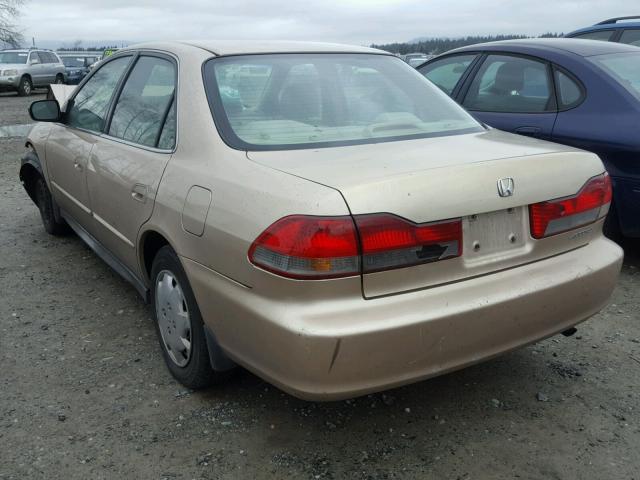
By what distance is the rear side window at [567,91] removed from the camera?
4.45m

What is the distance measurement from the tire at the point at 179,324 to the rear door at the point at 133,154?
27cm

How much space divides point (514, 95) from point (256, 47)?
2.54 meters

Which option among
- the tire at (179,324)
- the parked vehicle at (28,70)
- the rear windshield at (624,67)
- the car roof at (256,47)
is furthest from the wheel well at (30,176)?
the parked vehicle at (28,70)

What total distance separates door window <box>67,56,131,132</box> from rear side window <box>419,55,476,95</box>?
9.17 feet

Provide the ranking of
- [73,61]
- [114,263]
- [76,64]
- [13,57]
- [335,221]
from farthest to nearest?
1. [73,61]
2. [76,64]
3. [13,57]
4. [114,263]
5. [335,221]

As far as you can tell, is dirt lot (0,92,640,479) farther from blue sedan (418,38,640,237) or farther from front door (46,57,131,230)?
blue sedan (418,38,640,237)

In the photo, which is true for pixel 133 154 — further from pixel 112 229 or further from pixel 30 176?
pixel 30 176

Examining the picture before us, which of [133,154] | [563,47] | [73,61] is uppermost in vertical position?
[563,47]

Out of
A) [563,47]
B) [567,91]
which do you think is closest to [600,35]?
[563,47]

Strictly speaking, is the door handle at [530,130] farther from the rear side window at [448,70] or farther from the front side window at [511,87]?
the rear side window at [448,70]

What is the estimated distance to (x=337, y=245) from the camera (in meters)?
2.04

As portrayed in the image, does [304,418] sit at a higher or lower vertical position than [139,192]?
lower

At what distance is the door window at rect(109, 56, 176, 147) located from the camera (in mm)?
3068

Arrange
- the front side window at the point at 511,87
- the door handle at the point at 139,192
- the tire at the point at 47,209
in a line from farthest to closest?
the tire at the point at 47,209, the front side window at the point at 511,87, the door handle at the point at 139,192
